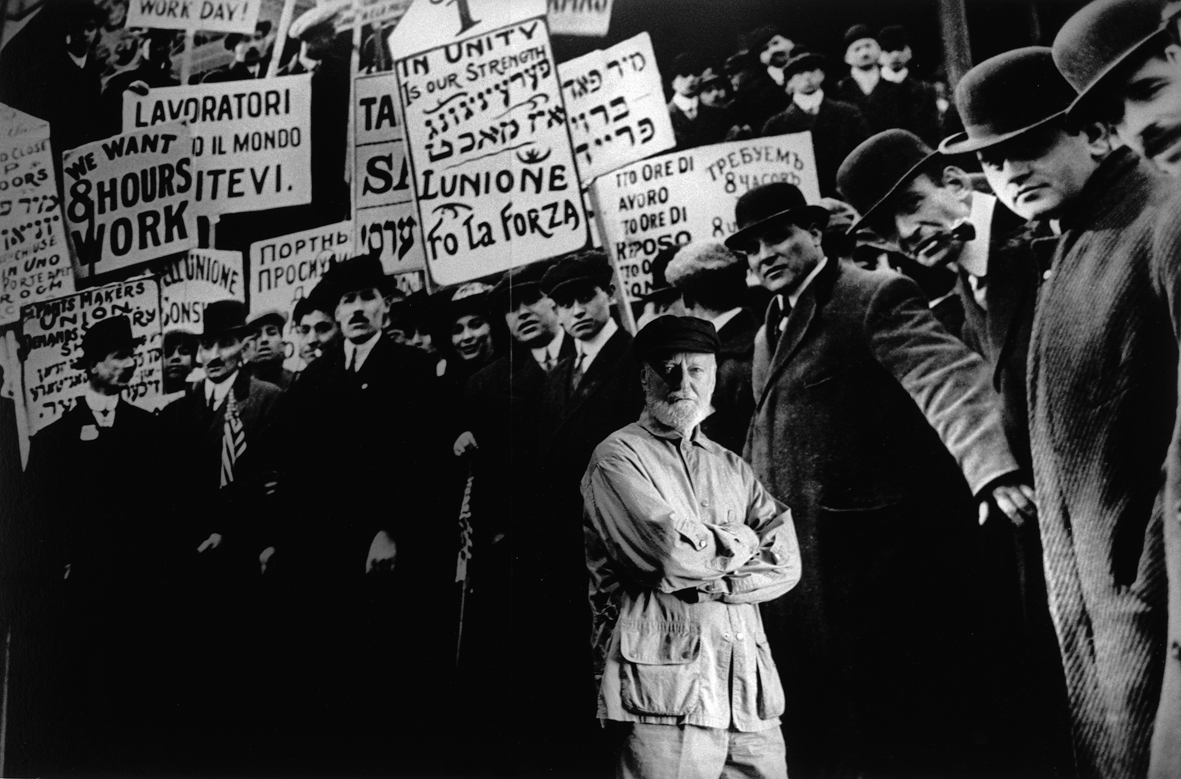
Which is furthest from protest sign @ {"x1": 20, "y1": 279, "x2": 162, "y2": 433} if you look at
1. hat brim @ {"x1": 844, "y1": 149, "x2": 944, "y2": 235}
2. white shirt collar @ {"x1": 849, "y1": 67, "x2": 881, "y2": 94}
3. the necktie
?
white shirt collar @ {"x1": 849, "y1": 67, "x2": 881, "y2": 94}

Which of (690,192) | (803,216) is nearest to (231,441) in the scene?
(690,192)

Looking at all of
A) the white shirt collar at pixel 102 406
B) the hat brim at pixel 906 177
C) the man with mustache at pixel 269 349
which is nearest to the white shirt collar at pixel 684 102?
the hat brim at pixel 906 177

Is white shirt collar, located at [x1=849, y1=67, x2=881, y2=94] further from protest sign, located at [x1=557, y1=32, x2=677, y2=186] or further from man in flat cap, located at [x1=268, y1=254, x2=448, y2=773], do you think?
man in flat cap, located at [x1=268, y1=254, x2=448, y2=773]

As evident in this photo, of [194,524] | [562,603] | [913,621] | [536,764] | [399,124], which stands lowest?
[536,764]

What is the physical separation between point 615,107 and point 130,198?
191cm

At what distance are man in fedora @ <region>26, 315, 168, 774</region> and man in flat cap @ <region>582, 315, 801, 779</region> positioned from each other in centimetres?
166

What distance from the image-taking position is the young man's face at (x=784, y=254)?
3.79m

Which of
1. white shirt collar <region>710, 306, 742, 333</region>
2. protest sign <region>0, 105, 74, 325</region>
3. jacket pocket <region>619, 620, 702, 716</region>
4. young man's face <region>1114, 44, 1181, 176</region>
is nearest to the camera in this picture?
jacket pocket <region>619, 620, 702, 716</region>

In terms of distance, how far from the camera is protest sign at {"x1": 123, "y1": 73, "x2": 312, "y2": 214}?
410 centimetres

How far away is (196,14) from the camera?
4246 millimetres

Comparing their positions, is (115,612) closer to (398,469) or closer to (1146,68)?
(398,469)

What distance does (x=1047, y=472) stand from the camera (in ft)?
11.7

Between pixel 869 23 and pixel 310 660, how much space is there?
9.78 ft

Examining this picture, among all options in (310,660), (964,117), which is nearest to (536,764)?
(310,660)
